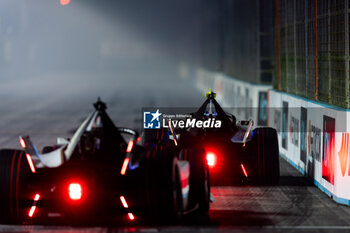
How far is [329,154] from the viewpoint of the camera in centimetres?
1115

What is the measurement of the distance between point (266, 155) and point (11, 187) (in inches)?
185

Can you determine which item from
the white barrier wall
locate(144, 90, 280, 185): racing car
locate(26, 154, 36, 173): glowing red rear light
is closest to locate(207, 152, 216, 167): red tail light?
locate(144, 90, 280, 185): racing car

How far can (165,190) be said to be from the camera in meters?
8.10

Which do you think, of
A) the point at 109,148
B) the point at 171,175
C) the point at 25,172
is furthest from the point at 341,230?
the point at 25,172

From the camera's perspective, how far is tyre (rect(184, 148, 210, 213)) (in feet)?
29.9

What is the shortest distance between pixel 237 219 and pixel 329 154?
2.59 m

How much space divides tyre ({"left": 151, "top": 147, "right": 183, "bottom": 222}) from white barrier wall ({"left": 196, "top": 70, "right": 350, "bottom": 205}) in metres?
3.29

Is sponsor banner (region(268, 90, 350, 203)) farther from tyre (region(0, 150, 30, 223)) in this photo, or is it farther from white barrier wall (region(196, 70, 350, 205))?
tyre (region(0, 150, 30, 223))

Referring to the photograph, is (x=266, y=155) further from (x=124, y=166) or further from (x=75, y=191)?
(x=75, y=191)

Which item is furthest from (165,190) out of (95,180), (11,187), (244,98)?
(244,98)

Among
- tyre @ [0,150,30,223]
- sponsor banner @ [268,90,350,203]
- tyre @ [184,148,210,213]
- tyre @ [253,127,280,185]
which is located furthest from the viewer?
tyre @ [253,127,280,185]

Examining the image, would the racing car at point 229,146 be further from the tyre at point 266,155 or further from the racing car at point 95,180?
the racing car at point 95,180

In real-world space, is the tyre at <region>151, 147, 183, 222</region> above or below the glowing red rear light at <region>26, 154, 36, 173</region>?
below

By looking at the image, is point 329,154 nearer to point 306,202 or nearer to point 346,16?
point 306,202
